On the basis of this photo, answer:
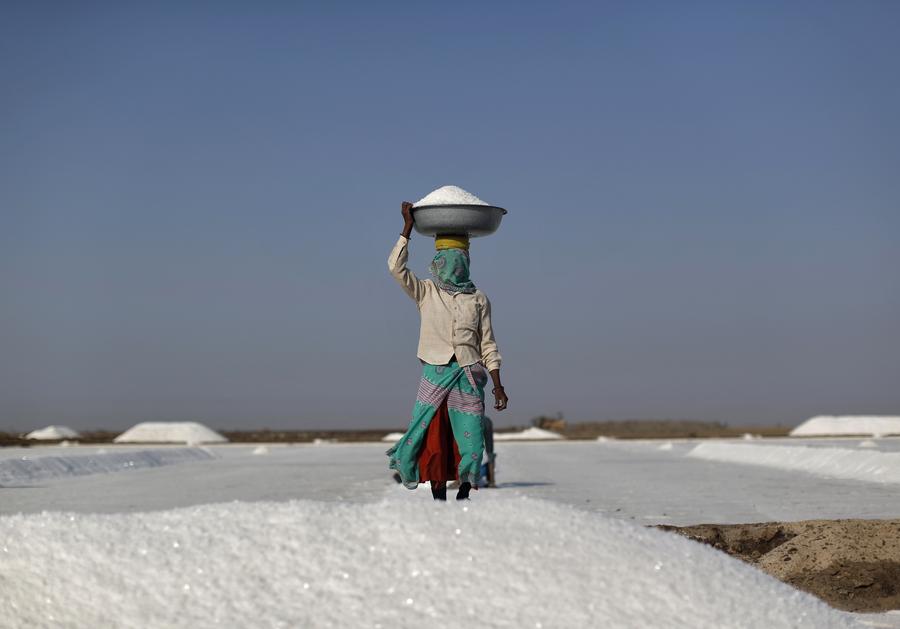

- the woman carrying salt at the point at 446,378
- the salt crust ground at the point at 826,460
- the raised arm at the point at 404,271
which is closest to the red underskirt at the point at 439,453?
the woman carrying salt at the point at 446,378

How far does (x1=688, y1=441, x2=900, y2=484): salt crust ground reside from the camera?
16922 mm

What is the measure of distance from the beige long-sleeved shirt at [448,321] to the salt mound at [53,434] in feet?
169

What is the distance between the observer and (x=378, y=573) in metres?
4.34

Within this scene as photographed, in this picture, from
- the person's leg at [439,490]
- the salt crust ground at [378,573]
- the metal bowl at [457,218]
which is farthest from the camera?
the metal bowl at [457,218]

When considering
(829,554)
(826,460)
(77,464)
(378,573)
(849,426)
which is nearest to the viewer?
(378,573)

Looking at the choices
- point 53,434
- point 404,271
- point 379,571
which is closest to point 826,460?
point 404,271

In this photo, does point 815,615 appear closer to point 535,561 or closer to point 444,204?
point 535,561

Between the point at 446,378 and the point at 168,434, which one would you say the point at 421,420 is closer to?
the point at 446,378

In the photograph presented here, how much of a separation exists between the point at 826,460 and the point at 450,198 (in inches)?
607

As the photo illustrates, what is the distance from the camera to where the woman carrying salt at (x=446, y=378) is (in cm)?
641

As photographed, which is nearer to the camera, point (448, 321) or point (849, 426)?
point (448, 321)

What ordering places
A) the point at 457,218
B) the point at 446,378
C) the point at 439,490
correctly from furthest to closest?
the point at 457,218 < the point at 446,378 < the point at 439,490

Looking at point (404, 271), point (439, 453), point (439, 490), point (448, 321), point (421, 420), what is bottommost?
point (439, 490)

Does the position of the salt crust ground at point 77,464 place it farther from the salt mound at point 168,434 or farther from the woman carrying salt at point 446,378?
the salt mound at point 168,434
